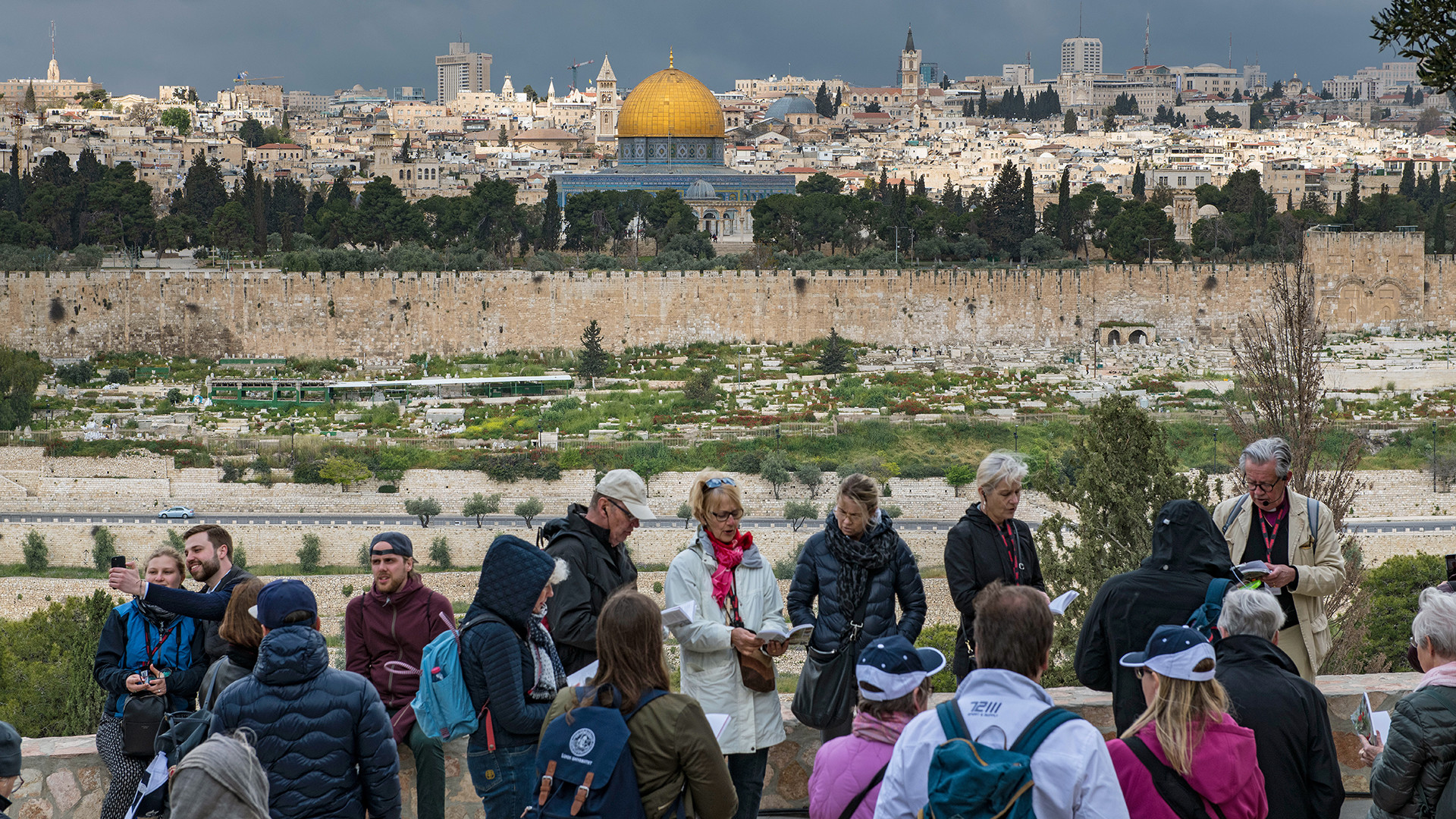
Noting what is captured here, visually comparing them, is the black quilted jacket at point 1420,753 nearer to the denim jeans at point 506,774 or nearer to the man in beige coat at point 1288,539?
the man in beige coat at point 1288,539

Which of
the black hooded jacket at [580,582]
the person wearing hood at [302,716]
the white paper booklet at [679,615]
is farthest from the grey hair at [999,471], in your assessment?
the person wearing hood at [302,716]

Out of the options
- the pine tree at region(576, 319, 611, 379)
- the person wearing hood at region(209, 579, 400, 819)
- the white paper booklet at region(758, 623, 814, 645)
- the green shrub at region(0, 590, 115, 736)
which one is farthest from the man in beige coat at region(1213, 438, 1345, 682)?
the pine tree at region(576, 319, 611, 379)

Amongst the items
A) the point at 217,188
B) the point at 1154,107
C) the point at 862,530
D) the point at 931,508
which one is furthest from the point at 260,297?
the point at 1154,107

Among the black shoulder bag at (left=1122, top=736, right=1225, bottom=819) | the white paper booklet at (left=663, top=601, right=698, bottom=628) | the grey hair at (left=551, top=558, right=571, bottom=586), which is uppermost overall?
the grey hair at (left=551, top=558, right=571, bottom=586)

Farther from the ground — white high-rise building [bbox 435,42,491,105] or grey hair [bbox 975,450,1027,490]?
white high-rise building [bbox 435,42,491,105]

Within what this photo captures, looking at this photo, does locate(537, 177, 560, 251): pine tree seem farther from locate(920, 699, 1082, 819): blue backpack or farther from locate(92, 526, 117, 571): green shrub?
locate(920, 699, 1082, 819): blue backpack

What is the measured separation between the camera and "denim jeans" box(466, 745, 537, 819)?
3955 millimetres

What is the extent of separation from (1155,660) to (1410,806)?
0.80 m

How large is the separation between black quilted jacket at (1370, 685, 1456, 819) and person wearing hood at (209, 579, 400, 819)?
237cm

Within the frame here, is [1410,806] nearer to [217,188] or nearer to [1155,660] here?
[1155,660]

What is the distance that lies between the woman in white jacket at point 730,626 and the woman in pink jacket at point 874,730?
82cm

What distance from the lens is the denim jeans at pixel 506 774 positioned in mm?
3955

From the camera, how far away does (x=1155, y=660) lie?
3.27 metres

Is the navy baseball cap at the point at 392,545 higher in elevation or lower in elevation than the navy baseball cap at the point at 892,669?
higher
